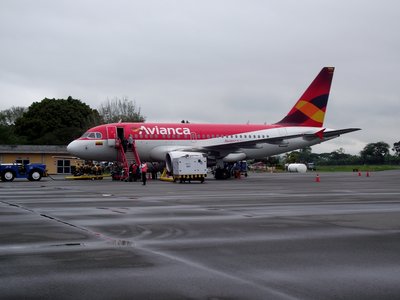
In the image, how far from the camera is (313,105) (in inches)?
1703

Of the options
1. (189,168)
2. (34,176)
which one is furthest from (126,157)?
(34,176)

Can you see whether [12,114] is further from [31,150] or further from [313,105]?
[313,105]

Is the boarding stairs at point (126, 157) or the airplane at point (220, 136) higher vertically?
the airplane at point (220, 136)

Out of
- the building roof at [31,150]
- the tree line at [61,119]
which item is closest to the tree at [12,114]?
the tree line at [61,119]

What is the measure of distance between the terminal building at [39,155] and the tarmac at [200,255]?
4630cm

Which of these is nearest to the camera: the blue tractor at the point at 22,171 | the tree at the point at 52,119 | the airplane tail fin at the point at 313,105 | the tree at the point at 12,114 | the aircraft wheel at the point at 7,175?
the aircraft wheel at the point at 7,175

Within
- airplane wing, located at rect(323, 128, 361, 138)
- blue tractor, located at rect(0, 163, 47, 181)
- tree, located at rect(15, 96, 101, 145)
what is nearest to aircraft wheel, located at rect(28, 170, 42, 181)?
blue tractor, located at rect(0, 163, 47, 181)

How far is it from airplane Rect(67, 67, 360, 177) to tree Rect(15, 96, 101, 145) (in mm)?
43991

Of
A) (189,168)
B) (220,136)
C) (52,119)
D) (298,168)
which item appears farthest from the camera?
(52,119)

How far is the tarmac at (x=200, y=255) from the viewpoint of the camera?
5633 millimetres

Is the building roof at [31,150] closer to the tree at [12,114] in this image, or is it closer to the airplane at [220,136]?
the airplane at [220,136]

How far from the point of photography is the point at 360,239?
8969 millimetres

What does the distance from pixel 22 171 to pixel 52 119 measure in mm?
46073

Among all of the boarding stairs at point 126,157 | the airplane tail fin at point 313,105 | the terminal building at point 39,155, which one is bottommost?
the boarding stairs at point 126,157
